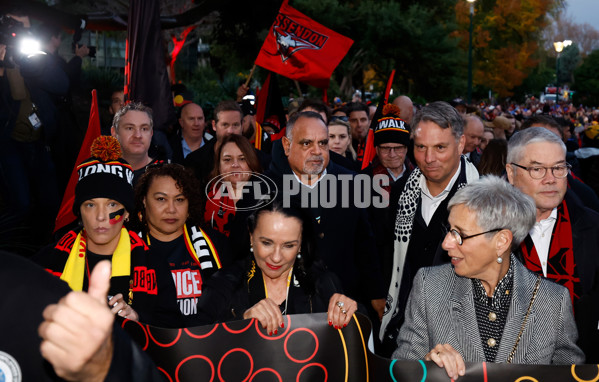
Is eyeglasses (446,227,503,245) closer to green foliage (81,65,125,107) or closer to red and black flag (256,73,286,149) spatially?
red and black flag (256,73,286,149)

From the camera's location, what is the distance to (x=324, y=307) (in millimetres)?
3328

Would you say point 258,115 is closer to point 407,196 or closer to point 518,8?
point 407,196

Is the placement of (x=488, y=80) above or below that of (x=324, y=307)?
above

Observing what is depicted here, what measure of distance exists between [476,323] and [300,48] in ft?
20.5

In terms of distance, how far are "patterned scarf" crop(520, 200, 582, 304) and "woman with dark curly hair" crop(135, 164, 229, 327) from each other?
1893 mm

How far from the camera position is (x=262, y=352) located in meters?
2.81

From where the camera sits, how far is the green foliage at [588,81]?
201ft

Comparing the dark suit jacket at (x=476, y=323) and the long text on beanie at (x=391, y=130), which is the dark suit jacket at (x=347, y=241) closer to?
the dark suit jacket at (x=476, y=323)

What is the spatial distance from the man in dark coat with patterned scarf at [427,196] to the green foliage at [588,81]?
62.4m

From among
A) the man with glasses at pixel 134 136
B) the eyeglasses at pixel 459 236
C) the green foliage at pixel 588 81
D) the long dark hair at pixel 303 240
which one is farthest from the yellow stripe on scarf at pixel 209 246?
the green foliage at pixel 588 81

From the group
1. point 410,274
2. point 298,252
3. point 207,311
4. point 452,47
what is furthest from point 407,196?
point 452,47

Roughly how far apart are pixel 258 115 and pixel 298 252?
5.73 metres

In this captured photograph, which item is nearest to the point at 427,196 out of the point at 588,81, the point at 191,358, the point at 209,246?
the point at 209,246

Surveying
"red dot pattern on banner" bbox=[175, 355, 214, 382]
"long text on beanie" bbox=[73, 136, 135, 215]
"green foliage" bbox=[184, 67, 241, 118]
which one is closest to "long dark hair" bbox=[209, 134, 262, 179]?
"long text on beanie" bbox=[73, 136, 135, 215]
